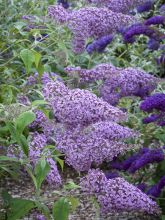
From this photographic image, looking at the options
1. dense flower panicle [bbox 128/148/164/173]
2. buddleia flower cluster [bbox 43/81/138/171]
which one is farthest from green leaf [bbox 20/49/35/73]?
dense flower panicle [bbox 128/148/164/173]

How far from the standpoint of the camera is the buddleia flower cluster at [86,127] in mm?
2354

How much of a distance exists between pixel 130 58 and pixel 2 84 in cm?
377

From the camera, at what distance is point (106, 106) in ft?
7.84

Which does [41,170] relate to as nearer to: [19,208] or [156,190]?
[19,208]

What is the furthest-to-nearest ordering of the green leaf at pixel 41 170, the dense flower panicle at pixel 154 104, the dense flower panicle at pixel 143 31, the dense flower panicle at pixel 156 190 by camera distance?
the dense flower panicle at pixel 143 31 → the dense flower panicle at pixel 156 190 → the dense flower panicle at pixel 154 104 → the green leaf at pixel 41 170

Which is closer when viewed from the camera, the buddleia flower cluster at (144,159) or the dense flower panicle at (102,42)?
the buddleia flower cluster at (144,159)

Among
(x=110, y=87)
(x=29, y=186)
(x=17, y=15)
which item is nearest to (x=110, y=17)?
(x=110, y=87)

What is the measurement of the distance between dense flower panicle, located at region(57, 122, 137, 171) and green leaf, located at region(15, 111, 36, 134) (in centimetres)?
20

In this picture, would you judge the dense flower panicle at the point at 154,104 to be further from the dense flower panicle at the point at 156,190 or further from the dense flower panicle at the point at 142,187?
the dense flower panicle at the point at 142,187

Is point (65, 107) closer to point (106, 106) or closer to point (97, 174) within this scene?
point (106, 106)

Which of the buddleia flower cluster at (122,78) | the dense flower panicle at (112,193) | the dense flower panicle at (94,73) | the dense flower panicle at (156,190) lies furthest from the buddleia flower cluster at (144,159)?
the dense flower panicle at (112,193)

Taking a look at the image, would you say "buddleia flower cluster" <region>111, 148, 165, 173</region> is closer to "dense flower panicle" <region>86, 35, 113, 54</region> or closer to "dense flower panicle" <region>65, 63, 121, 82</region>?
"dense flower panicle" <region>65, 63, 121, 82</region>

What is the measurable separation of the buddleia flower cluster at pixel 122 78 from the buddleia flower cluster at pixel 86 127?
52 centimetres

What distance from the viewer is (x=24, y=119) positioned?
2.27 metres
